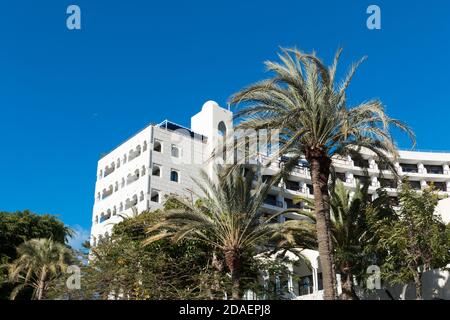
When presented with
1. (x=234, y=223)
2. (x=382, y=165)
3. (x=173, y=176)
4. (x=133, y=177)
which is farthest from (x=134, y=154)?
(x=382, y=165)

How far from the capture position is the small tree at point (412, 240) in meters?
21.8

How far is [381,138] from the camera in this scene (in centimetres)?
1962

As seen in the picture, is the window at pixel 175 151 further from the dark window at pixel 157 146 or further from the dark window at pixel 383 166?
the dark window at pixel 383 166

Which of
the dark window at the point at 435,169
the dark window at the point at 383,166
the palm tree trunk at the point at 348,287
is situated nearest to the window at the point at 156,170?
the palm tree trunk at the point at 348,287

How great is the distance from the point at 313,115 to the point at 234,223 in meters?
6.56

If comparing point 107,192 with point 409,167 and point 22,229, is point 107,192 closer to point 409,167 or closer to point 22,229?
point 22,229

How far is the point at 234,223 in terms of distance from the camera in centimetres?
2370

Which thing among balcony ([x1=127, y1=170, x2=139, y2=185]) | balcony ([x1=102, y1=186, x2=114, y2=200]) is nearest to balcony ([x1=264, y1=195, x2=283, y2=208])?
balcony ([x1=127, y1=170, x2=139, y2=185])

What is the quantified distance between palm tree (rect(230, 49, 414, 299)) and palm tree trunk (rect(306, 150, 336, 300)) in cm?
3

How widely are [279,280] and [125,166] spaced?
28.7 meters

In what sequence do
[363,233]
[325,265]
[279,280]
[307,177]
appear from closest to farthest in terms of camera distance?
[325,265] < [363,233] < [279,280] < [307,177]

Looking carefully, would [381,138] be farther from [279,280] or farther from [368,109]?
[279,280]
